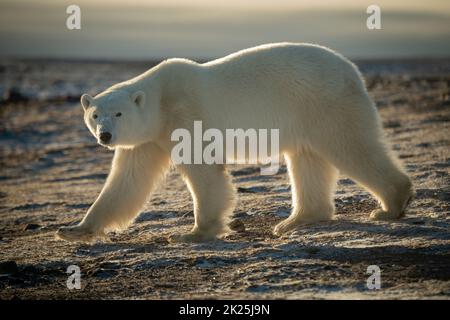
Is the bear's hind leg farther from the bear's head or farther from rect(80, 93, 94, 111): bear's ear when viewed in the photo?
rect(80, 93, 94, 111): bear's ear

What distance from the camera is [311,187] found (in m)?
7.06

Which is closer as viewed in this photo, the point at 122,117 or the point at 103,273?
the point at 103,273

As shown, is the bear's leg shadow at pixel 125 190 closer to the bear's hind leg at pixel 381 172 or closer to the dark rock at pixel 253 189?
the bear's hind leg at pixel 381 172

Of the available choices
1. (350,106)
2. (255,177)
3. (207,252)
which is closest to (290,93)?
(350,106)

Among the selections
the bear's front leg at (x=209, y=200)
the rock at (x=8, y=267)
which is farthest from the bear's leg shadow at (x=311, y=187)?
the rock at (x=8, y=267)

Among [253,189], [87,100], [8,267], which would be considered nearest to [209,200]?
[87,100]

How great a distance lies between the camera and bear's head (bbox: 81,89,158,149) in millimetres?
6258

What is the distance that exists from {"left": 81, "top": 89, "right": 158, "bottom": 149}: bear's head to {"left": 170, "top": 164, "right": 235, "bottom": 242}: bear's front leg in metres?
0.49

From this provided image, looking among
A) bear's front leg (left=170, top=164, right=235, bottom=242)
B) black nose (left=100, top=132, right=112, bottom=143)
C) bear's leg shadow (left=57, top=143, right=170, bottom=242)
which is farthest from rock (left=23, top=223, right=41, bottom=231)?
black nose (left=100, top=132, right=112, bottom=143)

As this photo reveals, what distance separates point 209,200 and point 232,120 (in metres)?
0.79

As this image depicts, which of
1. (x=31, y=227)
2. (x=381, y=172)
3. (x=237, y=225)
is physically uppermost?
(x=381, y=172)

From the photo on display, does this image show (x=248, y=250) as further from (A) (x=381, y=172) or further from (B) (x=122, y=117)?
(B) (x=122, y=117)

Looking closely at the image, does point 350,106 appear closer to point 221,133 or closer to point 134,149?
point 221,133

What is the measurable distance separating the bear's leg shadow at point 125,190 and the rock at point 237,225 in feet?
2.79
